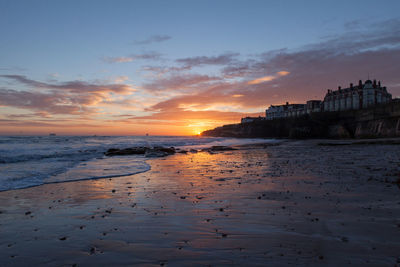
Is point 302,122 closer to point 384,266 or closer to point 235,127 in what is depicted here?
point 235,127

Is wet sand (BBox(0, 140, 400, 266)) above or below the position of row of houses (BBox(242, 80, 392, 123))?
below

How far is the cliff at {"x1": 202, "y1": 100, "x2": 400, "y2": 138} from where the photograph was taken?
44.1 meters

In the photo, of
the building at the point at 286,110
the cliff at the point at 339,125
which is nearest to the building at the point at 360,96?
the cliff at the point at 339,125

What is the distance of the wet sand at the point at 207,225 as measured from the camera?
3941mm

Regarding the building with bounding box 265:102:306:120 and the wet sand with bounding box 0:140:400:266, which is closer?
the wet sand with bounding box 0:140:400:266

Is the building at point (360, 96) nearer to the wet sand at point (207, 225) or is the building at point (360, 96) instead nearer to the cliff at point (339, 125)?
the cliff at point (339, 125)

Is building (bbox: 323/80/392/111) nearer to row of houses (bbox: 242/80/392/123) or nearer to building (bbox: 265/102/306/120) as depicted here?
row of houses (bbox: 242/80/392/123)

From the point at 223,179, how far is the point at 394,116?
1900 inches

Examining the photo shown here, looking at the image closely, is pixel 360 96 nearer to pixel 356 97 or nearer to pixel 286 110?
pixel 356 97

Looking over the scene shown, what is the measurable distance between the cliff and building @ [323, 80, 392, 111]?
51.7 feet

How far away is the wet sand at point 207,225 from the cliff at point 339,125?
148 feet

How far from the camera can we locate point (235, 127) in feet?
388

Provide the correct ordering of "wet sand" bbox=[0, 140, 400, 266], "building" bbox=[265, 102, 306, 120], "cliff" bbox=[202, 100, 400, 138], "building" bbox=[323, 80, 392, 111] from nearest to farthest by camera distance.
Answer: "wet sand" bbox=[0, 140, 400, 266]
"cliff" bbox=[202, 100, 400, 138]
"building" bbox=[323, 80, 392, 111]
"building" bbox=[265, 102, 306, 120]

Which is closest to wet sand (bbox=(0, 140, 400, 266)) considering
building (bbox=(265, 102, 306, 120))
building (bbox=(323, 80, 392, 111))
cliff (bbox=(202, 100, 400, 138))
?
cliff (bbox=(202, 100, 400, 138))
